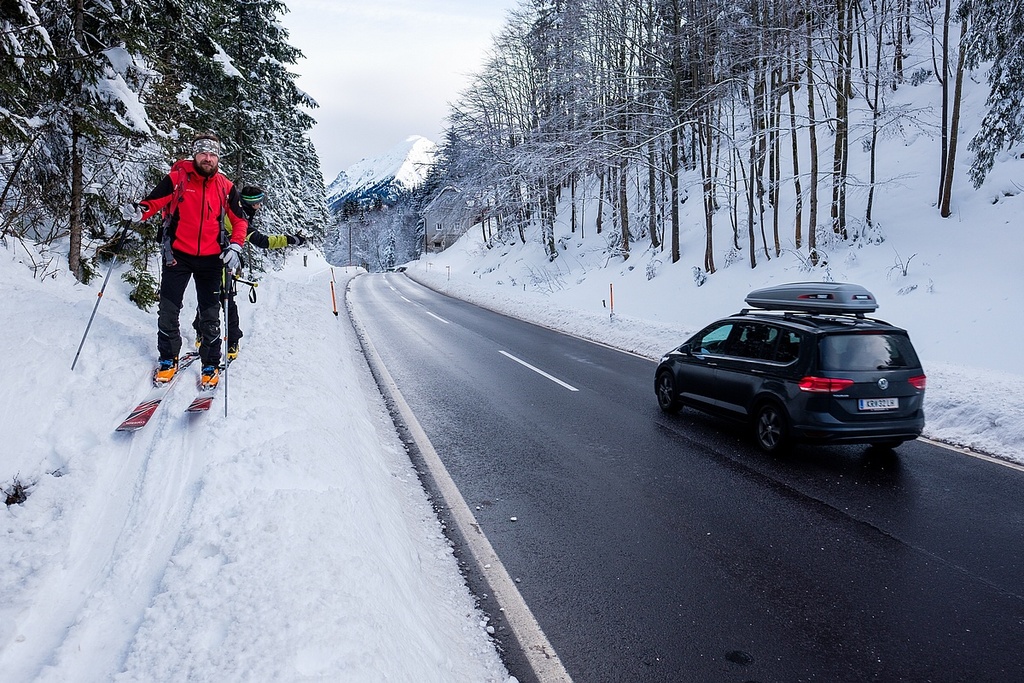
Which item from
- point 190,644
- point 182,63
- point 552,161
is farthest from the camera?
point 552,161

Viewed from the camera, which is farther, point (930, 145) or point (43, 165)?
point (930, 145)

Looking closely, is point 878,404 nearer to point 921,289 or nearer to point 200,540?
point 200,540

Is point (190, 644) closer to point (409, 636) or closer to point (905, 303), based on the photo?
point (409, 636)

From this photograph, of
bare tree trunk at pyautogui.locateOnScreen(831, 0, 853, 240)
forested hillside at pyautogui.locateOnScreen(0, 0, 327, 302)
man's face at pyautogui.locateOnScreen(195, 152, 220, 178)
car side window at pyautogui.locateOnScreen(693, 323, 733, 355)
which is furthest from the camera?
bare tree trunk at pyautogui.locateOnScreen(831, 0, 853, 240)

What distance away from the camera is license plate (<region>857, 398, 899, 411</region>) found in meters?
6.05

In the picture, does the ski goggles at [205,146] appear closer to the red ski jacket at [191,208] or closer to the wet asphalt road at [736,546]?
the red ski jacket at [191,208]

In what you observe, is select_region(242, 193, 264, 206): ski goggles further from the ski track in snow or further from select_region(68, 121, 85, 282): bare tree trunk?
select_region(68, 121, 85, 282): bare tree trunk

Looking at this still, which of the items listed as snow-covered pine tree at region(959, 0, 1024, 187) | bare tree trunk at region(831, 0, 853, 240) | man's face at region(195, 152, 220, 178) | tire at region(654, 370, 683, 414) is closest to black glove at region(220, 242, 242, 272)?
man's face at region(195, 152, 220, 178)

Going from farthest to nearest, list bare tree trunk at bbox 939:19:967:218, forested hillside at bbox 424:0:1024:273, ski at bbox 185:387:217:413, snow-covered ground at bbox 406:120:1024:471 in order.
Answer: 1. forested hillside at bbox 424:0:1024:273
2. bare tree trunk at bbox 939:19:967:218
3. snow-covered ground at bbox 406:120:1024:471
4. ski at bbox 185:387:217:413

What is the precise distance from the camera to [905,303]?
1319 cm

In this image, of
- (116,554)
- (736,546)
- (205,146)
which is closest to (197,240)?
(205,146)

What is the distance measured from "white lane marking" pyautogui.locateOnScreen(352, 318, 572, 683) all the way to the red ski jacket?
3053 millimetres

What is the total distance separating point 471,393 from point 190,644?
6830mm

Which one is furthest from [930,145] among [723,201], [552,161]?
[552,161]
